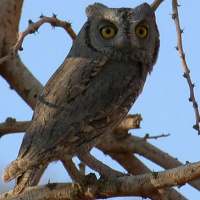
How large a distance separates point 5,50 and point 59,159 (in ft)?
6.52

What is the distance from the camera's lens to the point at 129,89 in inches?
263

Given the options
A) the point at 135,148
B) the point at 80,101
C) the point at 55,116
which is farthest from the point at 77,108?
the point at 135,148

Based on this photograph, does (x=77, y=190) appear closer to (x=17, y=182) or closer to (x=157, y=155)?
(x=17, y=182)

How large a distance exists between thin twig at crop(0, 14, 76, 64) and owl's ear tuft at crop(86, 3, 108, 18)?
0.82 ft

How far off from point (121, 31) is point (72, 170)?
1428mm

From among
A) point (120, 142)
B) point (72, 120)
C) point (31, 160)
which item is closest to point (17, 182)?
point (31, 160)

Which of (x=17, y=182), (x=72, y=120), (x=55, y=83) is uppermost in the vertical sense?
(x=55, y=83)

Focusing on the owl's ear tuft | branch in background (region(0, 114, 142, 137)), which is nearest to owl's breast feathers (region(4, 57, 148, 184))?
the owl's ear tuft

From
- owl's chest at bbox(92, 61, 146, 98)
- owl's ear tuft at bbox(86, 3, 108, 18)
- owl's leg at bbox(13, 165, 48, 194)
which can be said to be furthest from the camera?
owl's ear tuft at bbox(86, 3, 108, 18)

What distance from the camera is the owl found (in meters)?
6.03

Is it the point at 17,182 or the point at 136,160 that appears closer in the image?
the point at 17,182

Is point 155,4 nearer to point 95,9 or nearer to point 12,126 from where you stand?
→ point 95,9

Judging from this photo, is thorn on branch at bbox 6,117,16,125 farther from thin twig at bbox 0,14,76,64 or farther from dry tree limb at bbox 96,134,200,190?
thin twig at bbox 0,14,76,64

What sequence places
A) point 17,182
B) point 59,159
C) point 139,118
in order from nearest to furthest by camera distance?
point 17,182 → point 59,159 → point 139,118
